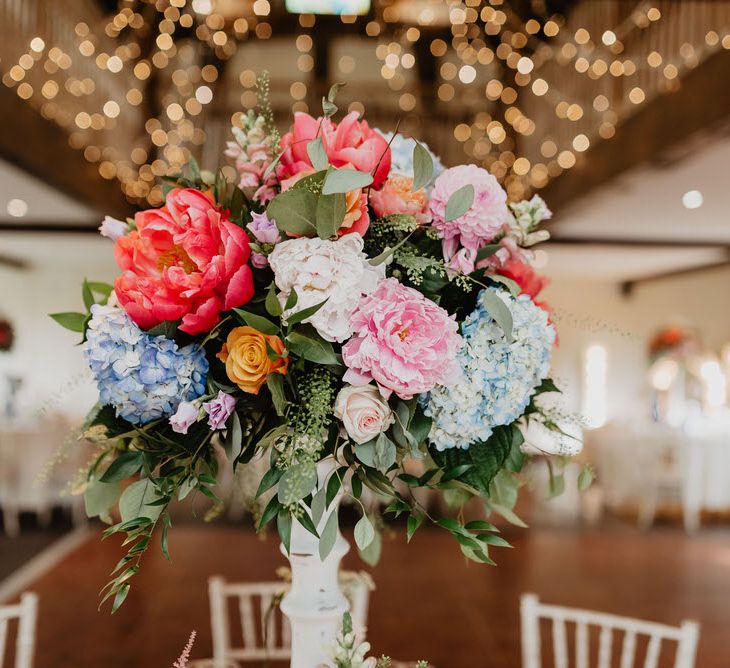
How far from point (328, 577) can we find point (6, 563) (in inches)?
191

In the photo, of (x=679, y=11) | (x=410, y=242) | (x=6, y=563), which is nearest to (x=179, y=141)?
(x=6, y=563)

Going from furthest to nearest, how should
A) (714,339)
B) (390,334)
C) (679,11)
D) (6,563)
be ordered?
(714,339) < (6,563) < (679,11) < (390,334)

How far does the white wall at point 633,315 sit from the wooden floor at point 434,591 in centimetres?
428

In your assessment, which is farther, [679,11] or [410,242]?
[679,11]

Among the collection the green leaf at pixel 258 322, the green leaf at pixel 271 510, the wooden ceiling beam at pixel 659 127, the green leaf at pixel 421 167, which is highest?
the wooden ceiling beam at pixel 659 127

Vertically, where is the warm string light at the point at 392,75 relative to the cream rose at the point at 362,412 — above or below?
above

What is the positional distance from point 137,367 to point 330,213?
284mm

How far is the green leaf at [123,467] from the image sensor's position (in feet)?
3.08

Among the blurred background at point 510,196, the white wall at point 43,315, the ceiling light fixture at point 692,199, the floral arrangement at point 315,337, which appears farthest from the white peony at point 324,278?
the white wall at point 43,315

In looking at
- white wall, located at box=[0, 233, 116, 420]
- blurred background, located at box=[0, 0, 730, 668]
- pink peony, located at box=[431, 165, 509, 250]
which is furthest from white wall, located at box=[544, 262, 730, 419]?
pink peony, located at box=[431, 165, 509, 250]

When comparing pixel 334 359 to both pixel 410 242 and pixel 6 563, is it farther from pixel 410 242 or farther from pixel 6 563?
pixel 6 563

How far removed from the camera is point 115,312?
87 centimetres

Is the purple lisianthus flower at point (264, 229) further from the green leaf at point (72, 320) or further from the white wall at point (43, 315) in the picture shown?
the white wall at point (43, 315)

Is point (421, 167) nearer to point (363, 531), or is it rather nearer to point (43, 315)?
point (363, 531)
